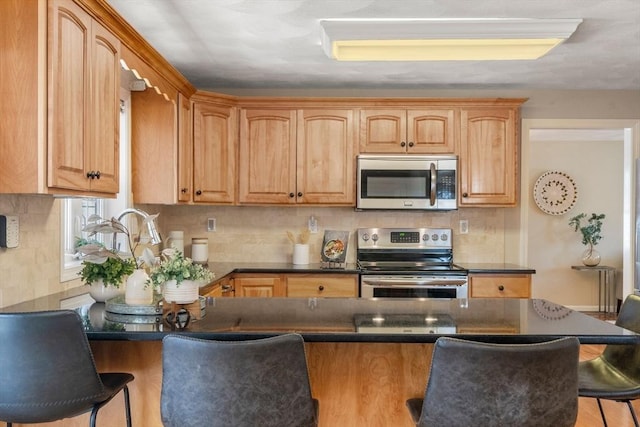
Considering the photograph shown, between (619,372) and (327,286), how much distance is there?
7.24ft

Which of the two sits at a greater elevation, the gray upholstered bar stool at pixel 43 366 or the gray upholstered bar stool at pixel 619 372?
the gray upholstered bar stool at pixel 43 366

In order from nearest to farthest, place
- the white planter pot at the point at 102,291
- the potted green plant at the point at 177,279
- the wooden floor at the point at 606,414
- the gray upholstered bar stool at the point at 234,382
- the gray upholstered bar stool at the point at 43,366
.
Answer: the gray upholstered bar stool at the point at 234,382 < the gray upholstered bar stool at the point at 43,366 < the potted green plant at the point at 177,279 < the white planter pot at the point at 102,291 < the wooden floor at the point at 606,414

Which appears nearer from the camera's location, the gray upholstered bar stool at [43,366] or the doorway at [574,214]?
the gray upholstered bar stool at [43,366]

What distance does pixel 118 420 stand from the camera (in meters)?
2.01

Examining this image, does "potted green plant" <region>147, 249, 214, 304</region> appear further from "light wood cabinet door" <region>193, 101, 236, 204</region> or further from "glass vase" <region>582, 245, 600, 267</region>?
"glass vase" <region>582, 245, 600, 267</region>

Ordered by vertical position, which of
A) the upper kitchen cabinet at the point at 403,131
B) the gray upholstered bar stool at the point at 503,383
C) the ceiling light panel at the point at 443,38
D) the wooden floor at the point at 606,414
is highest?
the ceiling light panel at the point at 443,38

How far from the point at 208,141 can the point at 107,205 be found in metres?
0.94

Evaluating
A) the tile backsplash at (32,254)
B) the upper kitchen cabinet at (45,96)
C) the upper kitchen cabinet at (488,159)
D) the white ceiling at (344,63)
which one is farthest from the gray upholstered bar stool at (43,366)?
the upper kitchen cabinet at (488,159)

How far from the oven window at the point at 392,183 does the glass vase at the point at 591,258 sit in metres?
3.46

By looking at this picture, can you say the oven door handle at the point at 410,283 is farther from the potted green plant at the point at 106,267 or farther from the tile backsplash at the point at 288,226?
the potted green plant at the point at 106,267

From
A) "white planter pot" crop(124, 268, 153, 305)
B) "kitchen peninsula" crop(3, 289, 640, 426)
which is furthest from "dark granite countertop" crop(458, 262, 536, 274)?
"white planter pot" crop(124, 268, 153, 305)

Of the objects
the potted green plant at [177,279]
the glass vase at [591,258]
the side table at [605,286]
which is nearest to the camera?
the potted green plant at [177,279]

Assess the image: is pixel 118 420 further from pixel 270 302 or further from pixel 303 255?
pixel 303 255

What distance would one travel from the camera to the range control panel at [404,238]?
4410 millimetres
